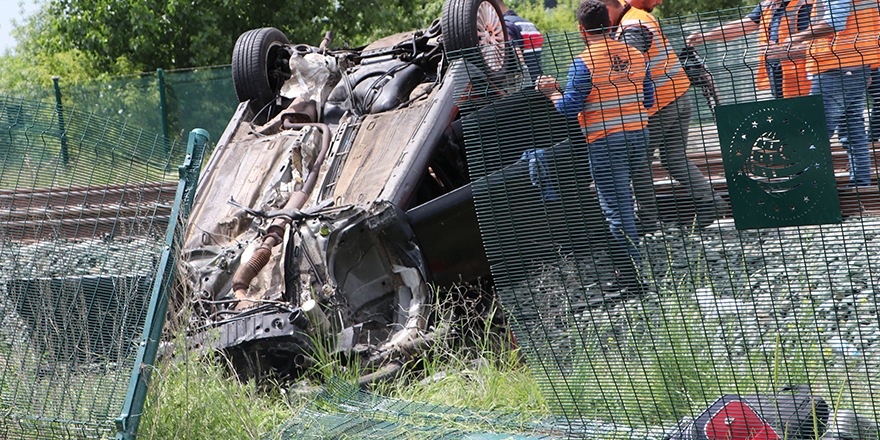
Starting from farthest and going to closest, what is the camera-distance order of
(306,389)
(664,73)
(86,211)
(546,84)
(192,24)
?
1. (192,24)
2. (306,389)
3. (86,211)
4. (546,84)
5. (664,73)

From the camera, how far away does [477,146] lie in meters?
3.41

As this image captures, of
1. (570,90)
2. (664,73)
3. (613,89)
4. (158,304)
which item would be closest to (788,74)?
(664,73)

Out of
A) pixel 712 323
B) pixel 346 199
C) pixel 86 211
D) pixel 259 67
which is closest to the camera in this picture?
pixel 712 323

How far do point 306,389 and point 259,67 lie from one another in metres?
3.16

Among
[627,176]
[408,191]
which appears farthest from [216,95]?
[627,176]

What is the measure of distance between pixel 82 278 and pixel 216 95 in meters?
11.3

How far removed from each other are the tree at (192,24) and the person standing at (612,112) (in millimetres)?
12598

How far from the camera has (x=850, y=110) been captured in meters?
2.67

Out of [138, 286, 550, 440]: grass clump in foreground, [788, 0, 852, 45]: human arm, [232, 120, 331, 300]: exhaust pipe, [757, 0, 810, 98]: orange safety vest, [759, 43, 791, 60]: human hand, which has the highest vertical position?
[788, 0, 852, 45]: human arm

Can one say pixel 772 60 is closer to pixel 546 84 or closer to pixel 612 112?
pixel 612 112

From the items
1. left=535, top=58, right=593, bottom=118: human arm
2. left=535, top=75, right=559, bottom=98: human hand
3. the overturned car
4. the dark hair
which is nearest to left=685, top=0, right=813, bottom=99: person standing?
left=535, top=58, right=593, bottom=118: human arm

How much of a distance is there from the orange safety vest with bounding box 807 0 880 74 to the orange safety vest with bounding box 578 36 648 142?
1.95ft

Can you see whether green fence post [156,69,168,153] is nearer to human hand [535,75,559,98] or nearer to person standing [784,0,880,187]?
human hand [535,75,559,98]

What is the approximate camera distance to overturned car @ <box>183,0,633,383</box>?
13.5 feet
